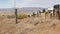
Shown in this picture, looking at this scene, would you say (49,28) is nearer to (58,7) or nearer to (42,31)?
(42,31)

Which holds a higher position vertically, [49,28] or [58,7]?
[58,7]

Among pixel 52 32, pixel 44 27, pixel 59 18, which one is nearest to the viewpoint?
pixel 52 32

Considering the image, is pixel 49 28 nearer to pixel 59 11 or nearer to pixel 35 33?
pixel 35 33

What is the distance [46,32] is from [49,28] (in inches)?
49.4

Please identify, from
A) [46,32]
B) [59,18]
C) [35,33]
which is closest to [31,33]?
[35,33]

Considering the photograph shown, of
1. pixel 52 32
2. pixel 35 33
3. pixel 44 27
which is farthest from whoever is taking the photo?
pixel 44 27

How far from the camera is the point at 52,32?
16250 mm

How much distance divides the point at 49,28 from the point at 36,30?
1.26 meters

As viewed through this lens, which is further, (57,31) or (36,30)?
(36,30)

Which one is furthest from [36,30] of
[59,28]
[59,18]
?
[59,18]

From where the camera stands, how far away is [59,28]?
16984mm

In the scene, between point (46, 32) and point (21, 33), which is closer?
point (46, 32)

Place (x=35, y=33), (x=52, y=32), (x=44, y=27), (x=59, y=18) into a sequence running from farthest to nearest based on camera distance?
(x=59, y=18) < (x=44, y=27) < (x=35, y=33) < (x=52, y=32)

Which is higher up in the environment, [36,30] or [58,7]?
[58,7]
